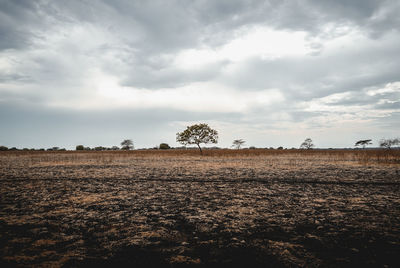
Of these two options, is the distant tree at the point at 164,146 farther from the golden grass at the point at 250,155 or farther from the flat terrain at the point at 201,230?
the flat terrain at the point at 201,230

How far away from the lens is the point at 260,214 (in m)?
4.00

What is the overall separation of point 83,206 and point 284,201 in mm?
4737

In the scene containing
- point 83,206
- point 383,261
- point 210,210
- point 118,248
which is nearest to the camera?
point 383,261

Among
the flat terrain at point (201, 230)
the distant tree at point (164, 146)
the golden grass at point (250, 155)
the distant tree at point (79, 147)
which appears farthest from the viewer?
the distant tree at point (164, 146)

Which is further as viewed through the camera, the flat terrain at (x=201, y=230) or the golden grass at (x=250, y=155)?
the golden grass at (x=250, y=155)

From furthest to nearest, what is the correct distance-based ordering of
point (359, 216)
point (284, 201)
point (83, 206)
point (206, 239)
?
point (284, 201), point (83, 206), point (359, 216), point (206, 239)

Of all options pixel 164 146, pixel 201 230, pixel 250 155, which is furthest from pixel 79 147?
pixel 201 230

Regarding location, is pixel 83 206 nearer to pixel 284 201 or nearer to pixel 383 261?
pixel 284 201

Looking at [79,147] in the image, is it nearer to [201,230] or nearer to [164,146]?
[164,146]

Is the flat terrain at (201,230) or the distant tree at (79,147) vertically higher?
the distant tree at (79,147)

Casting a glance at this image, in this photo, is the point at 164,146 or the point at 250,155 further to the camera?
the point at 164,146

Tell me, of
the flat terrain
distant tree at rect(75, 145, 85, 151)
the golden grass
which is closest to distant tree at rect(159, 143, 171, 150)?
distant tree at rect(75, 145, 85, 151)

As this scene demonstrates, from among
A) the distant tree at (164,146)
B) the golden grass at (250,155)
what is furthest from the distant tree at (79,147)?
the golden grass at (250,155)

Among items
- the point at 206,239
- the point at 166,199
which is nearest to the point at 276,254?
the point at 206,239
